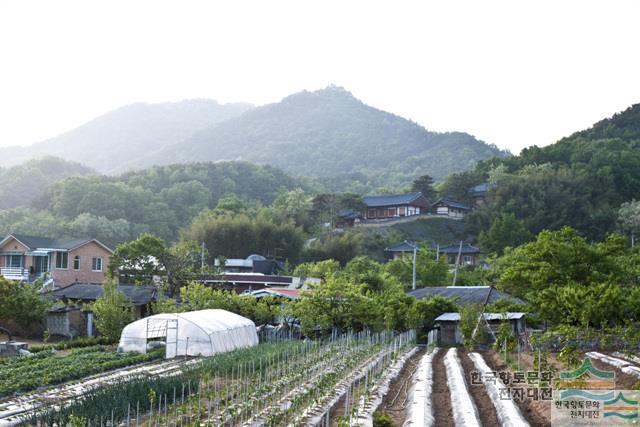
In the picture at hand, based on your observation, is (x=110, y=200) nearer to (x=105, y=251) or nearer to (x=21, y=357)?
(x=105, y=251)

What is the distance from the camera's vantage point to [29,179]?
7506 cm

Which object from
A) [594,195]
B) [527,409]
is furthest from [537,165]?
[527,409]

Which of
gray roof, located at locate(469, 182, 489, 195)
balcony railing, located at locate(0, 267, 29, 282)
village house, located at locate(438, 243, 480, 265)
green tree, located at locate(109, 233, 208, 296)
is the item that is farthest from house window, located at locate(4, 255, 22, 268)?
gray roof, located at locate(469, 182, 489, 195)

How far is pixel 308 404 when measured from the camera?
1142 centimetres

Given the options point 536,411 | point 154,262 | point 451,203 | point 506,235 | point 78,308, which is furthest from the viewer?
point 451,203

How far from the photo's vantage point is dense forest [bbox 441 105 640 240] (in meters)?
51.7

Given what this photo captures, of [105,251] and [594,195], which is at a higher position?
[594,195]

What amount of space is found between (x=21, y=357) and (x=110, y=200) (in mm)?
43578

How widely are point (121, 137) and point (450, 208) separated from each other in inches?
4508

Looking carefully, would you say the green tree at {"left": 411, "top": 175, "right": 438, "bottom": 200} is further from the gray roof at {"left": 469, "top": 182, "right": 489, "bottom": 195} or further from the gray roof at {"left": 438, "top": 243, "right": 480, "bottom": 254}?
the gray roof at {"left": 438, "top": 243, "right": 480, "bottom": 254}

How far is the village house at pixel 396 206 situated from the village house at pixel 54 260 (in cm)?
3179

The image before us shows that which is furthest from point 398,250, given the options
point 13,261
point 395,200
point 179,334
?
point 179,334

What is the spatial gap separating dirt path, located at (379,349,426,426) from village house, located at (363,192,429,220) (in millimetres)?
45075

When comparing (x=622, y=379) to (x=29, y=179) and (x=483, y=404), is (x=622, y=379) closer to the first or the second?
(x=483, y=404)
